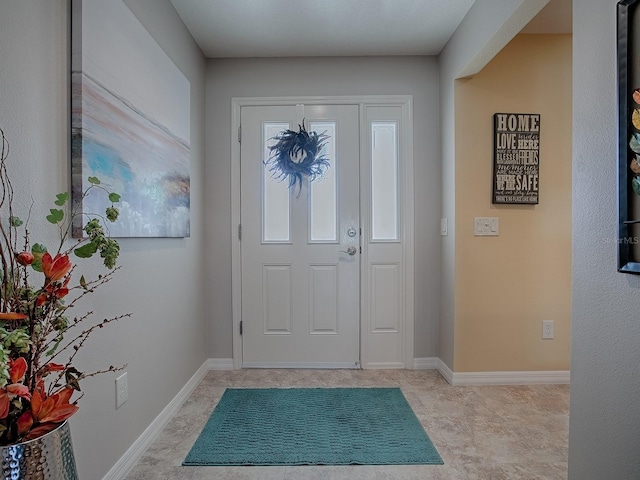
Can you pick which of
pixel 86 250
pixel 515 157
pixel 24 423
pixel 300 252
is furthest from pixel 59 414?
pixel 515 157

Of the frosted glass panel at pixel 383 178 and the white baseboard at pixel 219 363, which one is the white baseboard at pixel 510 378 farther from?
the white baseboard at pixel 219 363

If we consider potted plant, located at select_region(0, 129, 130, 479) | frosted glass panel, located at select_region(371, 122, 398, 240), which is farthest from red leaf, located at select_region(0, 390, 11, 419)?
frosted glass panel, located at select_region(371, 122, 398, 240)

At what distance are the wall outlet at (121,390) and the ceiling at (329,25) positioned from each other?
80.4 inches

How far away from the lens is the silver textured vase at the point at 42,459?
676 mm

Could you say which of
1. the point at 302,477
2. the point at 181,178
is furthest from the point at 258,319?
the point at 302,477

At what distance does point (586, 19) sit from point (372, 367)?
2.38 m

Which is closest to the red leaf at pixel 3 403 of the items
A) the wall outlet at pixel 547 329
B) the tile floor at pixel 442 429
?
the tile floor at pixel 442 429

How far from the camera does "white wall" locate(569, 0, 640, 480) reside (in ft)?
3.61

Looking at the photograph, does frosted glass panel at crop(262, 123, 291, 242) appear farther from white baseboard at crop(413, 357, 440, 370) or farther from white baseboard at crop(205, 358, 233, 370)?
white baseboard at crop(413, 357, 440, 370)

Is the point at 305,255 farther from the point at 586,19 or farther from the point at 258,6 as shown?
the point at 586,19

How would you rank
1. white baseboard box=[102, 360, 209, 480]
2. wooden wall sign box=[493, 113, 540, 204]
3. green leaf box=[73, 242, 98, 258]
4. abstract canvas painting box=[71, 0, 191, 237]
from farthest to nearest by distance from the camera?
wooden wall sign box=[493, 113, 540, 204], white baseboard box=[102, 360, 209, 480], abstract canvas painting box=[71, 0, 191, 237], green leaf box=[73, 242, 98, 258]

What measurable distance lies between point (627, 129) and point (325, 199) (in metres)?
1.97

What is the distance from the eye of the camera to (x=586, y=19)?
A: 1.25 metres

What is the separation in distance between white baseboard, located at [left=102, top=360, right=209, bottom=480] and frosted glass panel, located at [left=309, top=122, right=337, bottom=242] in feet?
4.35
